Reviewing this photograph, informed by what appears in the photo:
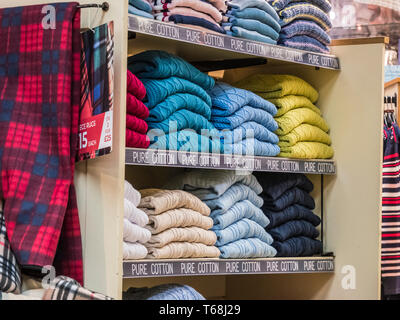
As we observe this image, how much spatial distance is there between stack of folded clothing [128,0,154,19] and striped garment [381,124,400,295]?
1.81 meters

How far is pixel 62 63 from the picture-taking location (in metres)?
2.66

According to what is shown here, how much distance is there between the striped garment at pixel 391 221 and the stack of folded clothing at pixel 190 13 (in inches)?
56.9

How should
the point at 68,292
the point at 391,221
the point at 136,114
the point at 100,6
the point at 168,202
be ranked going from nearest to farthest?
1. the point at 68,292
2. the point at 100,6
3. the point at 136,114
4. the point at 168,202
5. the point at 391,221

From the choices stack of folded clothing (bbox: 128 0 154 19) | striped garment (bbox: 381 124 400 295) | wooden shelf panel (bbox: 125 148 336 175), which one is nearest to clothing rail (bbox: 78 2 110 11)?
stack of folded clothing (bbox: 128 0 154 19)

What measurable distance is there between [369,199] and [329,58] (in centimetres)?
70

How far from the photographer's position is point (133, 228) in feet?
9.10

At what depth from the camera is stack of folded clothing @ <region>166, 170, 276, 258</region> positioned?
3230 millimetres

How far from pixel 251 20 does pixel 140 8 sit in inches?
23.5

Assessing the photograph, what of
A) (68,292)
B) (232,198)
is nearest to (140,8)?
(232,198)

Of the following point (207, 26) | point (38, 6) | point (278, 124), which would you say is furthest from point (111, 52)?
point (278, 124)

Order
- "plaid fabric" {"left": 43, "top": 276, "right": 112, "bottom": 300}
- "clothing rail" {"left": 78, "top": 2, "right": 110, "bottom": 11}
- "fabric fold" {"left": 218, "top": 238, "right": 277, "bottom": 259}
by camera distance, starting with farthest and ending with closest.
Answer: "fabric fold" {"left": 218, "top": 238, "right": 277, "bottom": 259} < "clothing rail" {"left": 78, "top": 2, "right": 110, "bottom": 11} < "plaid fabric" {"left": 43, "top": 276, "right": 112, "bottom": 300}

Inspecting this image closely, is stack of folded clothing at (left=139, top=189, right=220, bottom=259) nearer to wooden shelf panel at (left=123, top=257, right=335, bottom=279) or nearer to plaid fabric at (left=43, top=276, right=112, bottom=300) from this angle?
wooden shelf panel at (left=123, top=257, right=335, bottom=279)

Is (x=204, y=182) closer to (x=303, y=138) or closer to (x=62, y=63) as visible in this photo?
(x=303, y=138)

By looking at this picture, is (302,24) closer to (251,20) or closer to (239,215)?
(251,20)
